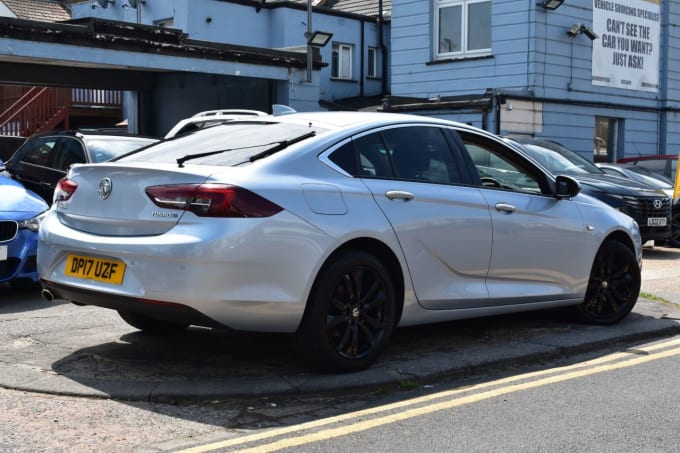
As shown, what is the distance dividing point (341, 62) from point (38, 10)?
11077 mm

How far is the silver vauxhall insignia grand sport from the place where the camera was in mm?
5297

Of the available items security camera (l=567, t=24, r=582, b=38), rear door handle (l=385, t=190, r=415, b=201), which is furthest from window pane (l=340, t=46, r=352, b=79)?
rear door handle (l=385, t=190, r=415, b=201)

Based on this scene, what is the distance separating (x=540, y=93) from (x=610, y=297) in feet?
41.4

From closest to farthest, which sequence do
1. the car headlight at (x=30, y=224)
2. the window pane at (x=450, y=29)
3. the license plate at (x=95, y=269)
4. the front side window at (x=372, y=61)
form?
the license plate at (x=95, y=269) → the car headlight at (x=30, y=224) → the window pane at (x=450, y=29) → the front side window at (x=372, y=61)

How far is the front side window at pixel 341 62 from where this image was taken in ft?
98.8

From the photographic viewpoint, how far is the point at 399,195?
20.0ft

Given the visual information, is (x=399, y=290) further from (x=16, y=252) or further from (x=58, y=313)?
(x=16, y=252)

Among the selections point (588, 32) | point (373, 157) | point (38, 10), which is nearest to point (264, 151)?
point (373, 157)

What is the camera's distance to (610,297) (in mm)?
7836

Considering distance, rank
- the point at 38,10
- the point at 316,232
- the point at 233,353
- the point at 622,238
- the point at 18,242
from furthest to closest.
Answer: the point at 38,10 → the point at 18,242 → the point at 622,238 → the point at 233,353 → the point at 316,232

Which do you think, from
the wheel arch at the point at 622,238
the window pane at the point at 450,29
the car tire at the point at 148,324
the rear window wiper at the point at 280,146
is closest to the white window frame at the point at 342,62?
the window pane at the point at 450,29

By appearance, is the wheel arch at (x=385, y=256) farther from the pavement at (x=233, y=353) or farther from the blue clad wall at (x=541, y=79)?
the blue clad wall at (x=541, y=79)

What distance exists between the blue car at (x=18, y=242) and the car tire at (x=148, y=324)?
1.81 meters

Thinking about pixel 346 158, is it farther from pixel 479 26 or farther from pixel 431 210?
pixel 479 26
